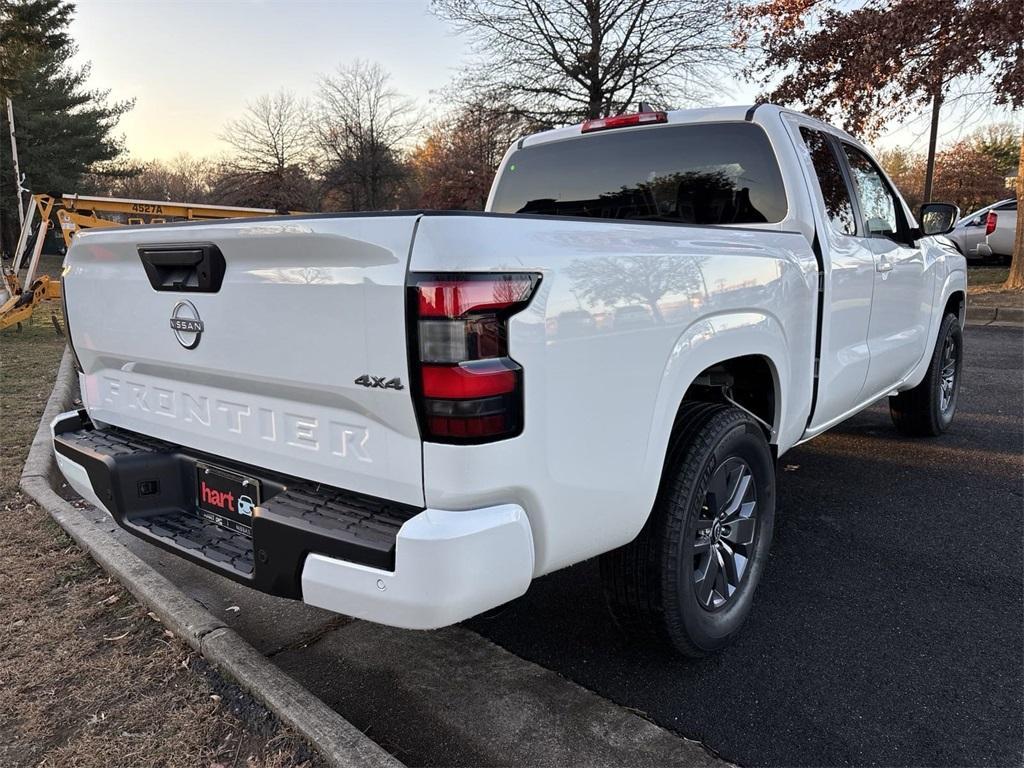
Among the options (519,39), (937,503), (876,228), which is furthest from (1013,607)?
(519,39)

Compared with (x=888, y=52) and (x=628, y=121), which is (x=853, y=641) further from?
(x=888, y=52)

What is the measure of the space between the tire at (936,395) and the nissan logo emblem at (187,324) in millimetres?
4650

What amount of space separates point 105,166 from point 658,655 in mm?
42283

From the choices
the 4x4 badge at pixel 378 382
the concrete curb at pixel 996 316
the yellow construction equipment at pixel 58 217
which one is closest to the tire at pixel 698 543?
the 4x4 badge at pixel 378 382

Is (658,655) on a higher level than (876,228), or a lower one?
lower

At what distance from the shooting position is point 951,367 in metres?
5.56

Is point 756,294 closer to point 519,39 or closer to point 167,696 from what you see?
point 167,696

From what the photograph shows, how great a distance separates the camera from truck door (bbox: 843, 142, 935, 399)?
12.8 feet

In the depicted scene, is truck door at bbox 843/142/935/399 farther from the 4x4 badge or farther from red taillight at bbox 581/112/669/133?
the 4x4 badge

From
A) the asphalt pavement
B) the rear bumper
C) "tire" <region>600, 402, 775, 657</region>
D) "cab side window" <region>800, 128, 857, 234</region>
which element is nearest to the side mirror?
"cab side window" <region>800, 128, 857, 234</region>

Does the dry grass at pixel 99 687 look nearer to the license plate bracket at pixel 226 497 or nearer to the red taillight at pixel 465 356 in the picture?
the license plate bracket at pixel 226 497

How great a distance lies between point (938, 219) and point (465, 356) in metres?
3.84

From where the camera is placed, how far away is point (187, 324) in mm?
2338

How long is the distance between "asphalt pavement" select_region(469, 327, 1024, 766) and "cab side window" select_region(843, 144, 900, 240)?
1.52 meters
